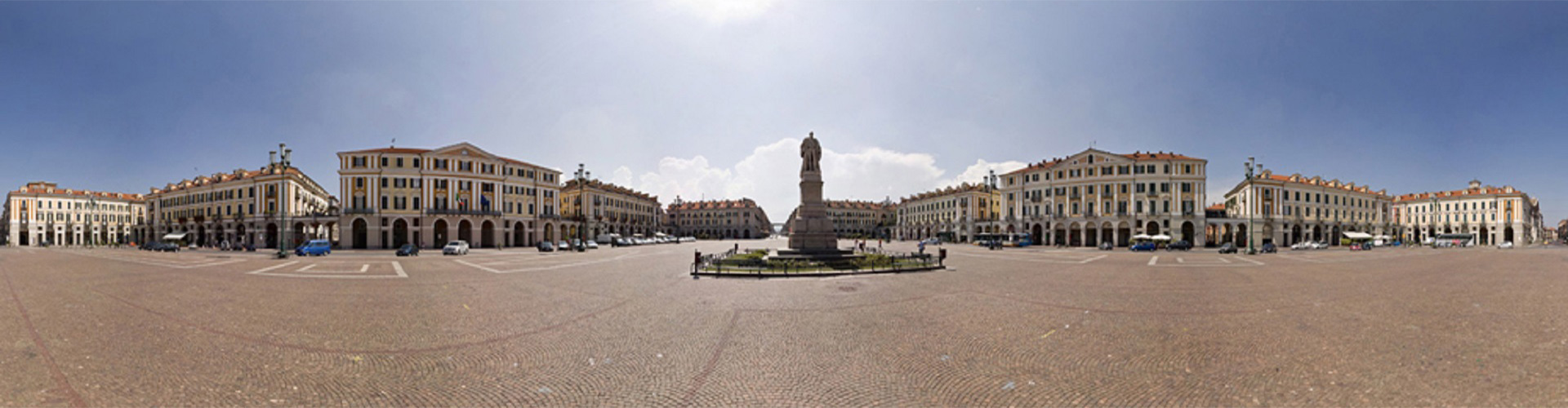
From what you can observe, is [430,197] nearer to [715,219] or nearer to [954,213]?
[954,213]

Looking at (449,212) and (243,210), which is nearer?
(449,212)

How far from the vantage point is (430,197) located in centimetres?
6109

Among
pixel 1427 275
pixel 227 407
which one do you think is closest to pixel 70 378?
pixel 227 407

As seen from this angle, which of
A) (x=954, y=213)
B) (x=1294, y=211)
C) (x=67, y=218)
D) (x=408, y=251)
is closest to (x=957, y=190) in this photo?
(x=954, y=213)

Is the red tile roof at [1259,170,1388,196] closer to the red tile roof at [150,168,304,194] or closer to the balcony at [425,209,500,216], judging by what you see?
the balcony at [425,209,500,216]

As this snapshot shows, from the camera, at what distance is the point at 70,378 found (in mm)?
6480

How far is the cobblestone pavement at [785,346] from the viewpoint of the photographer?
233 inches

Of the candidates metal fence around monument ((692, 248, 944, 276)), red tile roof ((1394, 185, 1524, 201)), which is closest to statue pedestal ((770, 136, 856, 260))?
metal fence around monument ((692, 248, 944, 276))

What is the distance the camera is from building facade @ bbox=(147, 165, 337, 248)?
61969mm

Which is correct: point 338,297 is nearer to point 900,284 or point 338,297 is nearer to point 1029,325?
point 900,284

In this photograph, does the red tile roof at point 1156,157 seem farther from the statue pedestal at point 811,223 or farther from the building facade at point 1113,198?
the statue pedestal at point 811,223

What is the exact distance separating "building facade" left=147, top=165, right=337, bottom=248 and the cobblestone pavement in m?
59.0

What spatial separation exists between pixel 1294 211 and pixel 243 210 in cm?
12146

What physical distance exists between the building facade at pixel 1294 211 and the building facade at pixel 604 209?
78563 mm
